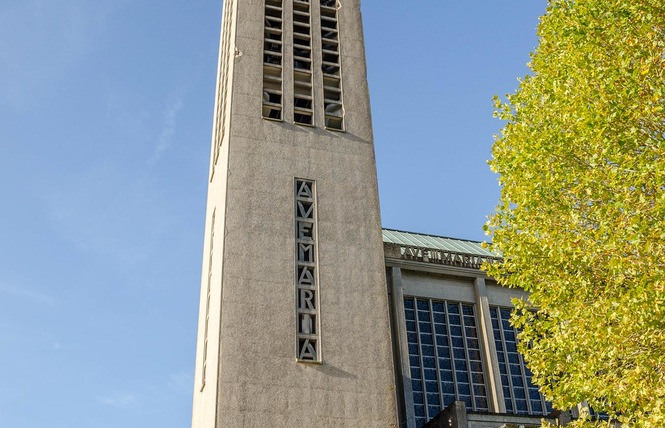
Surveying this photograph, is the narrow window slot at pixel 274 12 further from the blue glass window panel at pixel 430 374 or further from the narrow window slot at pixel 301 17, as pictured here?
the blue glass window panel at pixel 430 374

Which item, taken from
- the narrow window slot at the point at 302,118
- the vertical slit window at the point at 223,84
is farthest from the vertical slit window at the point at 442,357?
the vertical slit window at the point at 223,84

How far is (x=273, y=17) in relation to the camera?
102 feet

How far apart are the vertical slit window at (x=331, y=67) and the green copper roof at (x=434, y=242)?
27.3 feet

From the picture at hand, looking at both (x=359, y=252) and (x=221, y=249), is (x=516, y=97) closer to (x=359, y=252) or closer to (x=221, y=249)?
(x=359, y=252)

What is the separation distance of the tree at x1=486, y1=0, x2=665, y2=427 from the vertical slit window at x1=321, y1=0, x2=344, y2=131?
12.0 m

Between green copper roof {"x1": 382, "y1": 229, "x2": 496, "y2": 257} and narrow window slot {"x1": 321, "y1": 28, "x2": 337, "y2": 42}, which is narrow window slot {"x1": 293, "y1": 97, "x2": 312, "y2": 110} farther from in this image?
green copper roof {"x1": 382, "y1": 229, "x2": 496, "y2": 257}

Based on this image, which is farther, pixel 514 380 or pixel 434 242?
pixel 434 242

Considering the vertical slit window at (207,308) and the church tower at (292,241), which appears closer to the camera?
the church tower at (292,241)

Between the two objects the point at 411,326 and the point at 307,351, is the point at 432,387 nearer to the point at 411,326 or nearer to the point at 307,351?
the point at 411,326

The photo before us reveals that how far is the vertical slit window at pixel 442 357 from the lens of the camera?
1059 inches

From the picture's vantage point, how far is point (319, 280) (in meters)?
23.8

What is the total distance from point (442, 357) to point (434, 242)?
33.9 ft

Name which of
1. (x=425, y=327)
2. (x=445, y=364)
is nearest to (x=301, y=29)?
(x=425, y=327)

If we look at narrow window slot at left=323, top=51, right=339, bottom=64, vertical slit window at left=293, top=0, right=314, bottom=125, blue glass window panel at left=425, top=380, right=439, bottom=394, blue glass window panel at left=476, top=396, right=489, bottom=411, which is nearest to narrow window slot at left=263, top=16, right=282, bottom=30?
vertical slit window at left=293, top=0, right=314, bottom=125
